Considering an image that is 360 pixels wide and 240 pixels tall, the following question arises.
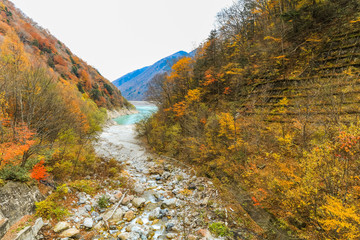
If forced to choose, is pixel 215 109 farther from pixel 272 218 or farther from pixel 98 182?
pixel 98 182

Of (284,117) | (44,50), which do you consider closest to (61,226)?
(284,117)

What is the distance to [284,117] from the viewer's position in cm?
1073

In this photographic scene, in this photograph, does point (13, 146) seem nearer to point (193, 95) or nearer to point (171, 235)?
point (171, 235)

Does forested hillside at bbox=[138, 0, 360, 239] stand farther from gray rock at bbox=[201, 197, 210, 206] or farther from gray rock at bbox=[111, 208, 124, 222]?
gray rock at bbox=[111, 208, 124, 222]

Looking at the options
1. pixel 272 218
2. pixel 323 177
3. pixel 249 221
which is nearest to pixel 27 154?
pixel 249 221

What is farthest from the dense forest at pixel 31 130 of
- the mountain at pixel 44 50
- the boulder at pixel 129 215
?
the mountain at pixel 44 50

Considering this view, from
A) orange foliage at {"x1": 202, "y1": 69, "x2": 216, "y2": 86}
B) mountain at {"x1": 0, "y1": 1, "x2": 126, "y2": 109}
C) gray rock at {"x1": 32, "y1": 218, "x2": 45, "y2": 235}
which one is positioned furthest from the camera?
mountain at {"x1": 0, "y1": 1, "x2": 126, "y2": 109}

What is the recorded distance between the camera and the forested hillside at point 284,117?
5.30m

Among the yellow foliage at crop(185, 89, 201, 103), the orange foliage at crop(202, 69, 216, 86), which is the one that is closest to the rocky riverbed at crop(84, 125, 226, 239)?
the yellow foliage at crop(185, 89, 201, 103)

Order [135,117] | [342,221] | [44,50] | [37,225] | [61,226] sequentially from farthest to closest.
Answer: [135,117]
[44,50]
[61,226]
[37,225]
[342,221]

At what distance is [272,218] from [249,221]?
116 cm

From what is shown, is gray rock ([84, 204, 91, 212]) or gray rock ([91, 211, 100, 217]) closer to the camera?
gray rock ([91, 211, 100, 217])

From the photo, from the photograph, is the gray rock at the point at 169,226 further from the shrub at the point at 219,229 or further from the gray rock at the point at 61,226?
the gray rock at the point at 61,226

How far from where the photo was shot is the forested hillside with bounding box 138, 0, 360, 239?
17.4 ft
